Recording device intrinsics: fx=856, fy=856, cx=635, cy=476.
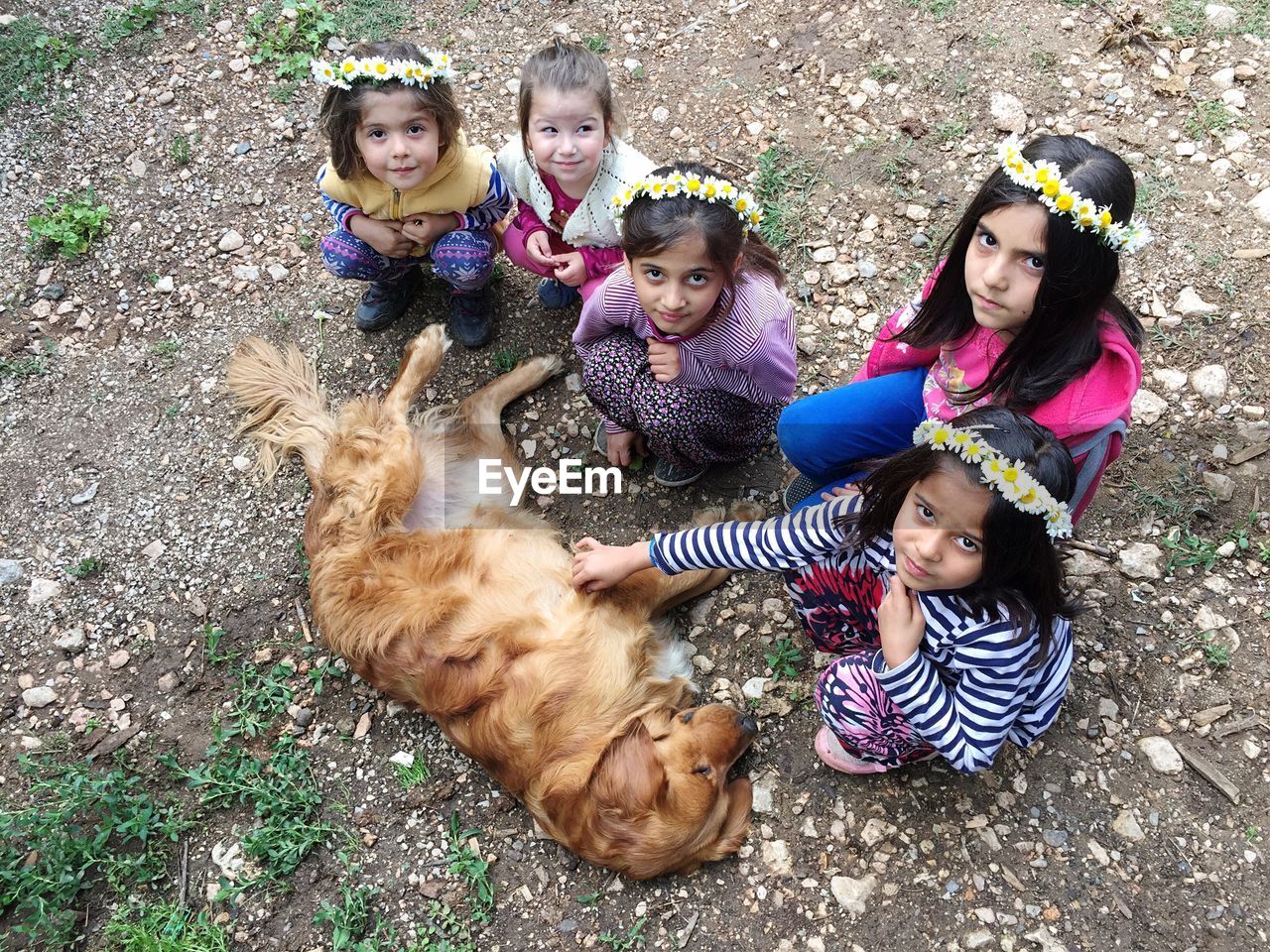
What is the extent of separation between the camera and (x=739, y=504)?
143 inches

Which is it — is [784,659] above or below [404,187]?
below

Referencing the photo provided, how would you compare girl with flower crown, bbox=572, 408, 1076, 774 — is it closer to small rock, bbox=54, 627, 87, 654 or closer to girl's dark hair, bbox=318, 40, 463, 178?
girl's dark hair, bbox=318, 40, 463, 178

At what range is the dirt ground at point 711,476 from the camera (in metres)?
2.84

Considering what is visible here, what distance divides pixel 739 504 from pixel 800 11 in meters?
3.03

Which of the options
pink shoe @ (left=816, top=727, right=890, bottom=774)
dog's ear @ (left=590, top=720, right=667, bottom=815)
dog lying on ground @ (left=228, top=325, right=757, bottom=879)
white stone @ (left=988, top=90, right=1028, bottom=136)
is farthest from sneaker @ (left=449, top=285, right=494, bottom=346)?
white stone @ (left=988, top=90, right=1028, bottom=136)

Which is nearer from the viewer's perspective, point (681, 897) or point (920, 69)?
point (681, 897)

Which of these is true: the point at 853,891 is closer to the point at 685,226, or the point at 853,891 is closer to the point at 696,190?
the point at 685,226

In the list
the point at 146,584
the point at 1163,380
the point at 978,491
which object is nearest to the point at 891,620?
the point at 978,491

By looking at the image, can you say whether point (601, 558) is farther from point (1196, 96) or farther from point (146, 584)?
point (1196, 96)

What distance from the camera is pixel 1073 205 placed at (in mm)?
2178

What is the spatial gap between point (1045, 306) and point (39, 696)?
3879 millimetres

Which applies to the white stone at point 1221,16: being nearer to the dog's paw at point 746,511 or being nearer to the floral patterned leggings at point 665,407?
the floral patterned leggings at point 665,407

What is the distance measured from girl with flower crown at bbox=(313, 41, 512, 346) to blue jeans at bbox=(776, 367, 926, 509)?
5.38 feet

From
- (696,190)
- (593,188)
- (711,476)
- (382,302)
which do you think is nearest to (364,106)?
(593,188)
